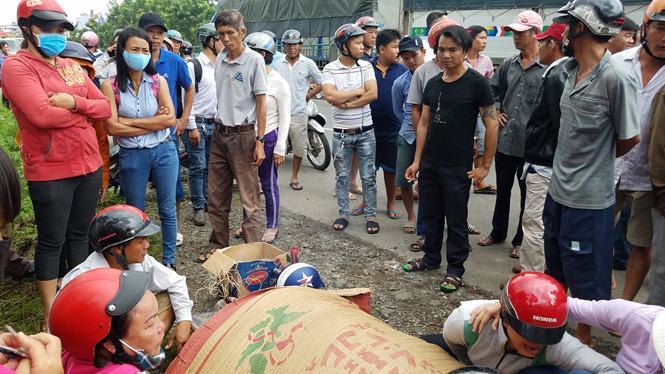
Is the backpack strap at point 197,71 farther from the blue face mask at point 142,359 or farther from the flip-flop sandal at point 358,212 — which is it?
the blue face mask at point 142,359

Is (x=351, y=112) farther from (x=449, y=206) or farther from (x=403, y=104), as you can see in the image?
(x=449, y=206)

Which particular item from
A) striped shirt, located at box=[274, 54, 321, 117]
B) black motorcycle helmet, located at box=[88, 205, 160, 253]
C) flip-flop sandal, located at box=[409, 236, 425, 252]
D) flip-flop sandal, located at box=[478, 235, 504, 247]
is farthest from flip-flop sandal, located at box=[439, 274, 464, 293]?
Answer: striped shirt, located at box=[274, 54, 321, 117]

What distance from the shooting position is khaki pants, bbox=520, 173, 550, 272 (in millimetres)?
3607

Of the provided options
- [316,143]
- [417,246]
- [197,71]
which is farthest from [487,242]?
[316,143]

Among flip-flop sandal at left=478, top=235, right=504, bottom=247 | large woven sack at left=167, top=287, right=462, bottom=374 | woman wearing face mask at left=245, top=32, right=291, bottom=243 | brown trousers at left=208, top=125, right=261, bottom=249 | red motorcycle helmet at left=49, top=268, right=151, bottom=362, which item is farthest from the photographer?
flip-flop sandal at left=478, top=235, right=504, bottom=247

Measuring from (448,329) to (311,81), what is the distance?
513 cm

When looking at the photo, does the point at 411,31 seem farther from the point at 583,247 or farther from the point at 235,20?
the point at 583,247

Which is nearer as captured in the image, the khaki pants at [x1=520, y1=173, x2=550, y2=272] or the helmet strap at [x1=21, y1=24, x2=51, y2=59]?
the helmet strap at [x1=21, y1=24, x2=51, y2=59]

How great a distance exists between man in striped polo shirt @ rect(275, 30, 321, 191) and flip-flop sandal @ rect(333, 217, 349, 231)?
4.82 feet

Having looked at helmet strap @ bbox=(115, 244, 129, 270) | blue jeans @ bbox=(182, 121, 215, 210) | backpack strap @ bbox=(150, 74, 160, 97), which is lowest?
blue jeans @ bbox=(182, 121, 215, 210)

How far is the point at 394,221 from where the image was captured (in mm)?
5324

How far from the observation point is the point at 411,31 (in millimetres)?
17094

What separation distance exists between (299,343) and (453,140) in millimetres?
2189

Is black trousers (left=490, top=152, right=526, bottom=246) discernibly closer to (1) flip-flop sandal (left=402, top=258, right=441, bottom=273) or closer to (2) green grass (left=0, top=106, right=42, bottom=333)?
(1) flip-flop sandal (left=402, top=258, right=441, bottom=273)
